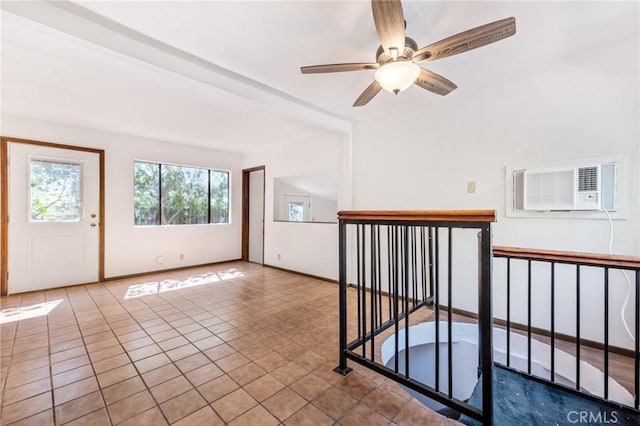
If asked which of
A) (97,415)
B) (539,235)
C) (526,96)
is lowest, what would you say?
(97,415)

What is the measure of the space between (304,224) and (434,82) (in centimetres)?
312

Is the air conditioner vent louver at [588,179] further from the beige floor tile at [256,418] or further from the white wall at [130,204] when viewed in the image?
the white wall at [130,204]

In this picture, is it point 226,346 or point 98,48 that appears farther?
point 226,346

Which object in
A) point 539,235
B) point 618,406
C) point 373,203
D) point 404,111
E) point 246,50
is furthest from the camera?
point 373,203

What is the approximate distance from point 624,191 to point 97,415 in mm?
3842

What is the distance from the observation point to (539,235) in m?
2.50

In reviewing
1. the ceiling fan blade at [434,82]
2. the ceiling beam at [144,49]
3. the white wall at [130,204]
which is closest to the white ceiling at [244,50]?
the ceiling beam at [144,49]

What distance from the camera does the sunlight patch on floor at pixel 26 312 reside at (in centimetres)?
283

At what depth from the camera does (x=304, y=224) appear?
4.72 meters

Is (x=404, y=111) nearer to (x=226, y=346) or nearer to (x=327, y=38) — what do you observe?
(x=327, y=38)

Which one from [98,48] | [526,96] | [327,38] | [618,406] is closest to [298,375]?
[618,406]

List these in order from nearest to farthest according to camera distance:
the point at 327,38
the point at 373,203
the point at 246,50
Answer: the point at 327,38
the point at 246,50
the point at 373,203

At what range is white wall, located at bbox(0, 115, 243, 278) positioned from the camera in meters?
3.93

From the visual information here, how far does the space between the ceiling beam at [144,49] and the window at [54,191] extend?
304 cm
